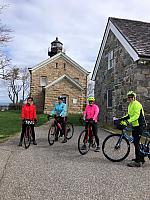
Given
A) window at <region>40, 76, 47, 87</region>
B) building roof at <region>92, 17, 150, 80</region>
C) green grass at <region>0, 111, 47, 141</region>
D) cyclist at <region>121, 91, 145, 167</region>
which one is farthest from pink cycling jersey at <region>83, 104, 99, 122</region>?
window at <region>40, 76, 47, 87</region>

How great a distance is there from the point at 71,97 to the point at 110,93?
16.0 metres

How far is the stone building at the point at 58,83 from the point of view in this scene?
33062 millimetres

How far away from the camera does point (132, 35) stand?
15516 millimetres

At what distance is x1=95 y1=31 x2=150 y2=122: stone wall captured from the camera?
1345 centimetres

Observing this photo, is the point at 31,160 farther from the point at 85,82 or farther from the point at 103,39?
the point at 85,82

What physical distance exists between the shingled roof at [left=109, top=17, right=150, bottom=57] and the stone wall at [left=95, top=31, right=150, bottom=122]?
76cm

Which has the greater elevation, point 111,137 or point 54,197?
point 111,137

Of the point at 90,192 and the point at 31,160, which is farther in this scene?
the point at 31,160

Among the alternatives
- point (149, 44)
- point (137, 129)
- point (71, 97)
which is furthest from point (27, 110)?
point (71, 97)

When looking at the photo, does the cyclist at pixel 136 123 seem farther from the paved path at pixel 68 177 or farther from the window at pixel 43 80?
the window at pixel 43 80

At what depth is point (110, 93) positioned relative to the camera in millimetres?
17656

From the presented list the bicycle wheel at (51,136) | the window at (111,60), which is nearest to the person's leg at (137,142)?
the bicycle wheel at (51,136)

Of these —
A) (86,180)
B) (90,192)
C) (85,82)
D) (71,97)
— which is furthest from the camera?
(85,82)

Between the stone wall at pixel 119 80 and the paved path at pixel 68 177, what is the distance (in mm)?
6774
